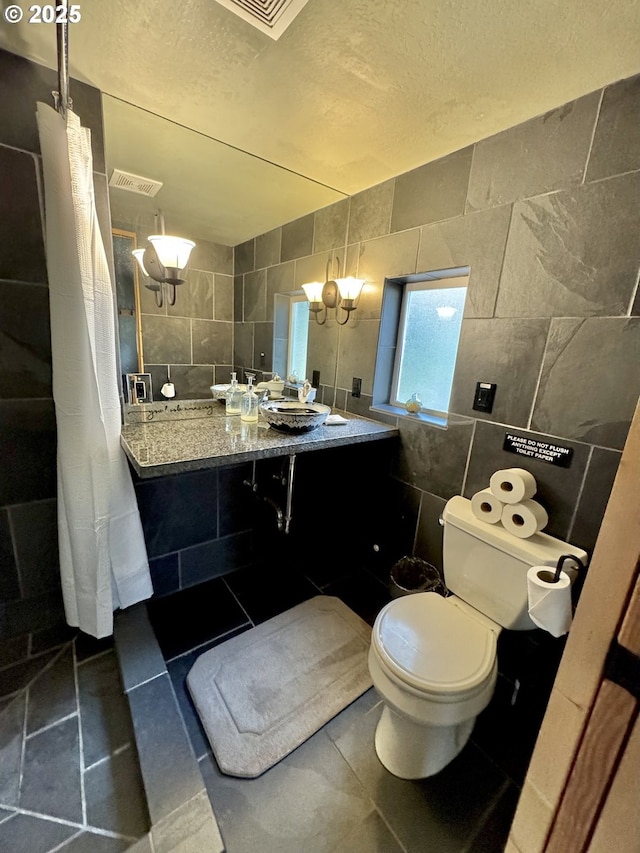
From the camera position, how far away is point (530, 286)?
1.24m

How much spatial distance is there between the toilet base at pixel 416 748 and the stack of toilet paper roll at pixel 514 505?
0.66 metres

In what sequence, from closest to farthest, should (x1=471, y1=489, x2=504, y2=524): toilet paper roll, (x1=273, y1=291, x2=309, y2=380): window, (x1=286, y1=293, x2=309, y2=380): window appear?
(x1=471, y1=489, x2=504, y2=524): toilet paper roll
(x1=273, y1=291, x2=309, y2=380): window
(x1=286, y1=293, x2=309, y2=380): window

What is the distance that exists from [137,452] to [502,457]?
4.85ft

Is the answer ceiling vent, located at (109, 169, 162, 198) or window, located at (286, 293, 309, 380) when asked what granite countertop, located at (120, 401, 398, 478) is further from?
ceiling vent, located at (109, 169, 162, 198)

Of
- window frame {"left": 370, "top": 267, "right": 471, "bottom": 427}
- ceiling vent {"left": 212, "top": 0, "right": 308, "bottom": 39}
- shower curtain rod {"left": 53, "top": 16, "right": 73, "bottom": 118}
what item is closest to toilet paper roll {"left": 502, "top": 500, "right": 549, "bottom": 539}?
window frame {"left": 370, "top": 267, "right": 471, "bottom": 427}

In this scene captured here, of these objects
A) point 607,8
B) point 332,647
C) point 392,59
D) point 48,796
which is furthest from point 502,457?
point 48,796

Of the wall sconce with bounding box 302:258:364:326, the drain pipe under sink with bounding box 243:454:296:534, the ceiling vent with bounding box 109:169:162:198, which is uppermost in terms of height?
the ceiling vent with bounding box 109:169:162:198

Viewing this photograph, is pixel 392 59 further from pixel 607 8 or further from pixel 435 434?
pixel 435 434

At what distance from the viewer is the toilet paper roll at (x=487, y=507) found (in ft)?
4.23

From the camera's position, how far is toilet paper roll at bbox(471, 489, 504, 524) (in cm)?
129

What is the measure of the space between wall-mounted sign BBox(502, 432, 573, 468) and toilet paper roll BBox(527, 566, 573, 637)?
1.36ft

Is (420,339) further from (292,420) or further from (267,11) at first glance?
(267,11)

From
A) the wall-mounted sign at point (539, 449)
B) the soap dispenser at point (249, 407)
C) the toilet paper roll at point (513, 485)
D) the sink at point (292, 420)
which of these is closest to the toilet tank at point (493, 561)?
the toilet paper roll at point (513, 485)

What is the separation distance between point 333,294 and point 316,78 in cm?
96
